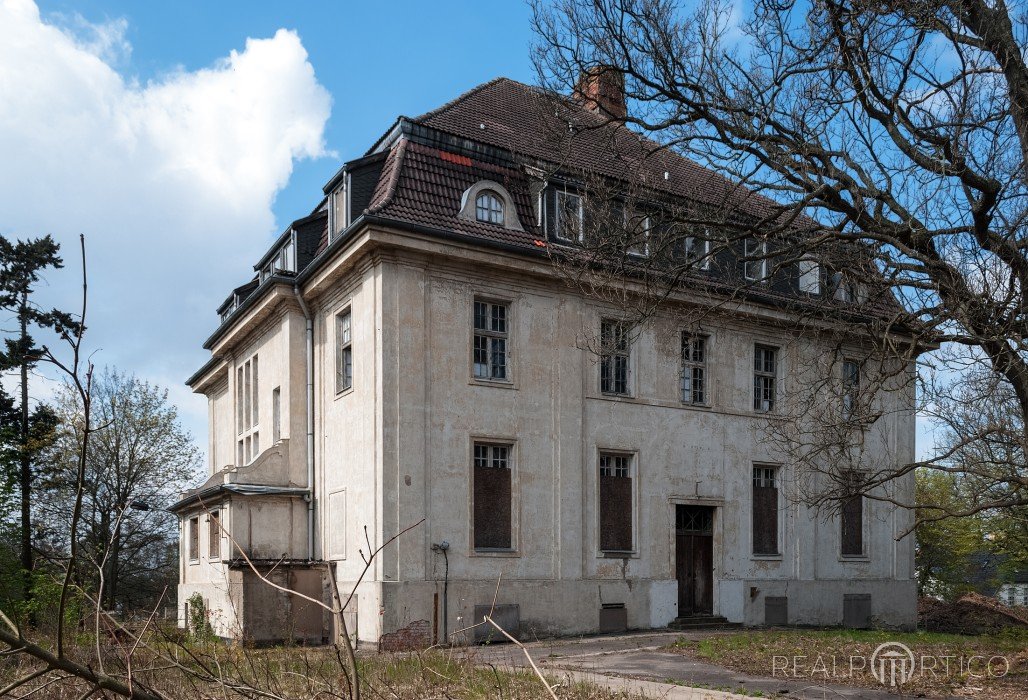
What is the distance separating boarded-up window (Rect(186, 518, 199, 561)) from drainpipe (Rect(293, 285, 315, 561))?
15.5 feet

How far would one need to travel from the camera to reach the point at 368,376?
739 inches

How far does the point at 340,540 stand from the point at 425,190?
7.35 meters

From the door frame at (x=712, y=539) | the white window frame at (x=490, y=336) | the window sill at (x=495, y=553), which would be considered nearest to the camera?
the window sill at (x=495, y=553)

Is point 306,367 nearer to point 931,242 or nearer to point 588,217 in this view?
point 588,217

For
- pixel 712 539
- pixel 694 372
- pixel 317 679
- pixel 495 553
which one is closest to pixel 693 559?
pixel 712 539

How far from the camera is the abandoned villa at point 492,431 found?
60.3 ft

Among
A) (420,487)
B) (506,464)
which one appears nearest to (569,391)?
(506,464)

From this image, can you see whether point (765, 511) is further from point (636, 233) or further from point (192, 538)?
point (192, 538)

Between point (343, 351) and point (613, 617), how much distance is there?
8063 millimetres

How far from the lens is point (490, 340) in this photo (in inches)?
779

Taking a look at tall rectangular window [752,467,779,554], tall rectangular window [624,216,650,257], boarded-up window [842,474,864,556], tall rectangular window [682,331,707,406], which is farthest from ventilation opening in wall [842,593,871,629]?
tall rectangular window [624,216,650,257]

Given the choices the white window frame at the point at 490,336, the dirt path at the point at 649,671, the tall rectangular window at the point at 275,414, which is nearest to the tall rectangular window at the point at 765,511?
the dirt path at the point at 649,671

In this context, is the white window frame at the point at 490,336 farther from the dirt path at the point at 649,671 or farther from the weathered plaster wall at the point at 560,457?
the dirt path at the point at 649,671

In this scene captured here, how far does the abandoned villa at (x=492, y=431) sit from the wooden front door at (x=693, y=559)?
2.0 inches
